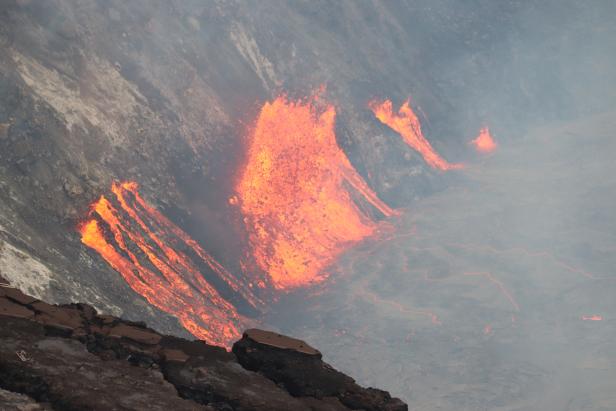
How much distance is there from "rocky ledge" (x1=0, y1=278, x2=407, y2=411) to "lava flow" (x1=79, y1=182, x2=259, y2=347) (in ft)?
53.5

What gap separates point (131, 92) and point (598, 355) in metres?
29.7

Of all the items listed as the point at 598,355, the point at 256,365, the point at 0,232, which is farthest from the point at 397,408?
the point at 598,355

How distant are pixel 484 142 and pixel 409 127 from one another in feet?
42.9

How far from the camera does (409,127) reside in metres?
57.4

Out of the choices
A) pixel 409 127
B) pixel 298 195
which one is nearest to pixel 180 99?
pixel 298 195

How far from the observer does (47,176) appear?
2461cm

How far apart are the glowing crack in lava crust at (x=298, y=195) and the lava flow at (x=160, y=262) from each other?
513 cm

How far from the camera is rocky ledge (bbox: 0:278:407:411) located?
24.1ft

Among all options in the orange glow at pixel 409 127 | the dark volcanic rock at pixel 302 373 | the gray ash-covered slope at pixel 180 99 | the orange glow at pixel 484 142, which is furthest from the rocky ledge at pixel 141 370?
the orange glow at pixel 484 142

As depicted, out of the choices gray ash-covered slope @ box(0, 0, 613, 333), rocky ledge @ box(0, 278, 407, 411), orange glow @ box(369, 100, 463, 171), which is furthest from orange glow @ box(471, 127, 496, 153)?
rocky ledge @ box(0, 278, 407, 411)

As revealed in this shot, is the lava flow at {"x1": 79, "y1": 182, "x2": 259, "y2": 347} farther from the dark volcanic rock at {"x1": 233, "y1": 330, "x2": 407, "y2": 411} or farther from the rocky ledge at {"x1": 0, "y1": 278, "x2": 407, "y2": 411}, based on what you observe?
the dark volcanic rock at {"x1": 233, "y1": 330, "x2": 407, "y2": 411}

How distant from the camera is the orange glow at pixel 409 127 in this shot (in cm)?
5434

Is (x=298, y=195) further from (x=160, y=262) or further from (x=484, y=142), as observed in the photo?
(x=484, y=142)

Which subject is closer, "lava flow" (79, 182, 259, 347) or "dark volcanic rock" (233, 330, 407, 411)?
"dark volcanic rock" (233, 330, 407, 411)
